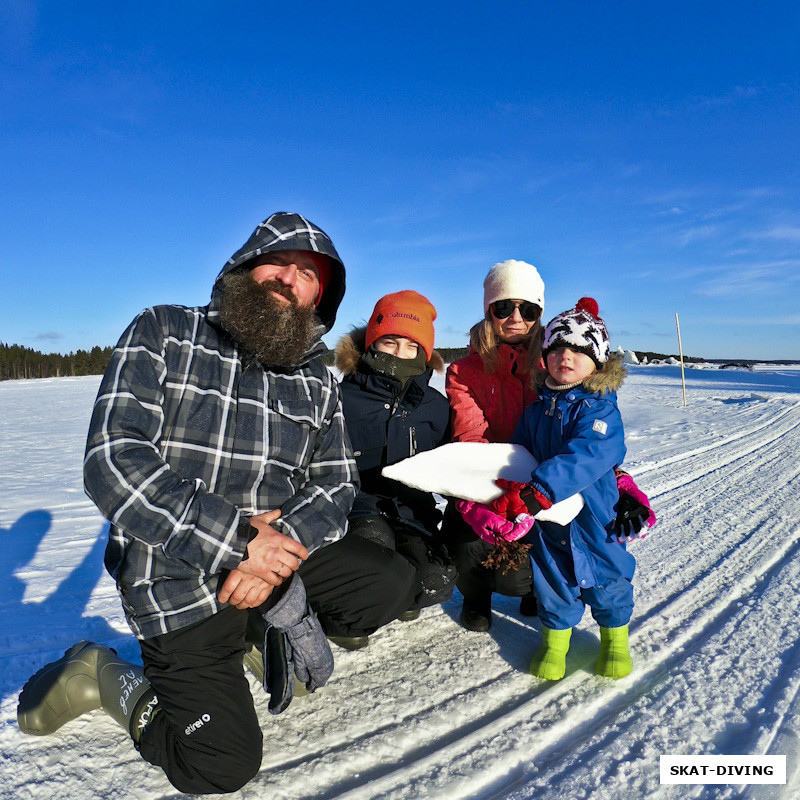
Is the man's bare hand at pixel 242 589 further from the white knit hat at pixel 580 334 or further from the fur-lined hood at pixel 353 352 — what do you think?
the white knit hat at pixel 580 334

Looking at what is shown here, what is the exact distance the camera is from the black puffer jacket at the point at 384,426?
3.05m

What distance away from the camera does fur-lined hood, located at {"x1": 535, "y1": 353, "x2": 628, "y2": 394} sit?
8.69 ft

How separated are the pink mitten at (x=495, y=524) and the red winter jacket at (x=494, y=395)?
26.4 inches

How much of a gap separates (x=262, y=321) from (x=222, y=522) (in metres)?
0.77

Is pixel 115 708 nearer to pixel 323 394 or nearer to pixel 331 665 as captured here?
pixel 331 665

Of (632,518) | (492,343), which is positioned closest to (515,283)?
(492,343)

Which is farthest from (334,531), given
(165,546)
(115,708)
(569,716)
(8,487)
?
(8,487)

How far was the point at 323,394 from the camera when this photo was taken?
2561mm

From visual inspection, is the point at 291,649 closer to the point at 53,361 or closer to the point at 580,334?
the point at 580,334

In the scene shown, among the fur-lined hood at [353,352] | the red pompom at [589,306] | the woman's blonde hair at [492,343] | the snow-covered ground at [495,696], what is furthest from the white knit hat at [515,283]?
the snow-covered ground at [495,696]

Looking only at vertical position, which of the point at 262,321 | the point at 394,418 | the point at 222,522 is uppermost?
the point at 262,321

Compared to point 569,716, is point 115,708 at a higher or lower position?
higher

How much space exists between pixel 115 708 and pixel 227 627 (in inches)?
18.8

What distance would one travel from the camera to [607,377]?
2676mm
